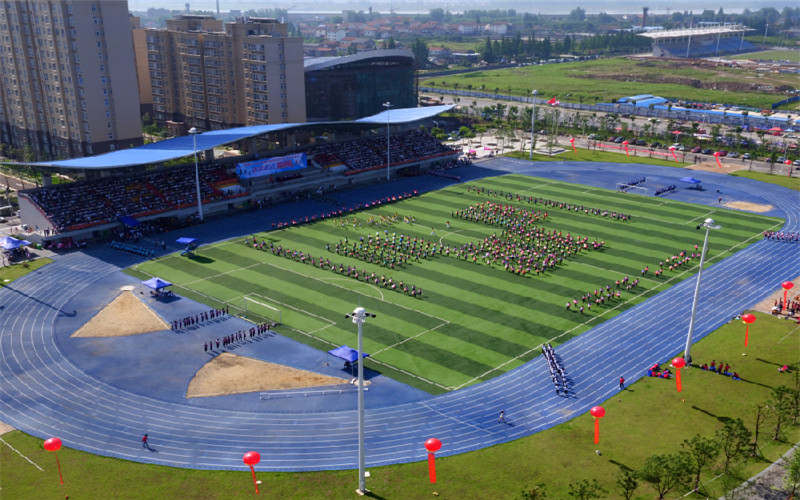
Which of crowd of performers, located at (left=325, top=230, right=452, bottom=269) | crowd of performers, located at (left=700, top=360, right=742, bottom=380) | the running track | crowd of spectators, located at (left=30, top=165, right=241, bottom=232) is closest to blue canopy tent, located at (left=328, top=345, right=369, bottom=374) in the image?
the running track

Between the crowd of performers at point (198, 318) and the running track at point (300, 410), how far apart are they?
9877 mm

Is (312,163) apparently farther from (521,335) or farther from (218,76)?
(521,335)

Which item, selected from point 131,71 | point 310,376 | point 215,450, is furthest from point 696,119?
point 215,450

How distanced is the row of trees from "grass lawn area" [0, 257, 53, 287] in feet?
202

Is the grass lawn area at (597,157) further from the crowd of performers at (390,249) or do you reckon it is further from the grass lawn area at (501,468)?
the grass lawn area at (501,468)

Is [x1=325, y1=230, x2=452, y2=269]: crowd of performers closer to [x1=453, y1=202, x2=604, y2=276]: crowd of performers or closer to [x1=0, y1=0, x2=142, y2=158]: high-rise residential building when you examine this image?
[x1=453, y1=202, x2=604, y2=276]: crowd of performers

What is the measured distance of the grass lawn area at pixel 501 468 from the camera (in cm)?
4047

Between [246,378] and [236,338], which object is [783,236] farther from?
[246,378]

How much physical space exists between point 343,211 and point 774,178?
7819cm

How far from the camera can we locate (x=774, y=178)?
4656 inches

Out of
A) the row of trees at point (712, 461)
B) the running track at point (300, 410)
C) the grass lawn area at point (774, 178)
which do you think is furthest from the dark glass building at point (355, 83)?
the row of trees at point (712, 461)

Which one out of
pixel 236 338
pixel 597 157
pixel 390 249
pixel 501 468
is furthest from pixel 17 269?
pixel 597 157

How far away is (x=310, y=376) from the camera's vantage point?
5388 cm

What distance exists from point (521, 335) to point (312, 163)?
211ft
